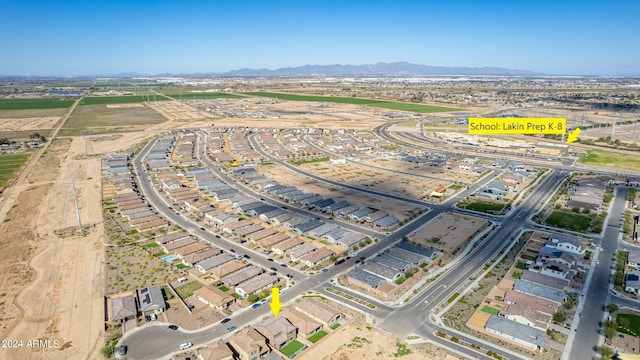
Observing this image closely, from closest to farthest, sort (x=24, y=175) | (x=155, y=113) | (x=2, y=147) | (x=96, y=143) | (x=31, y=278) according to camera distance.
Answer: (x=31, y=278) < (x=24, y=175) < (x=2, y=147) < (x=96, y=143) < (x=155, y=113)

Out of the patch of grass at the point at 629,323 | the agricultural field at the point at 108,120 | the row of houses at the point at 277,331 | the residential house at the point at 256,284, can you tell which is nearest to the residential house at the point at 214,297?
the residential house at the point at 256,284

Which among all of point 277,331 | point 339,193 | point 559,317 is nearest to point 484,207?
point 339,193

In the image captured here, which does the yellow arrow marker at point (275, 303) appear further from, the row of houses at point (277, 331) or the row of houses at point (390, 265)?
the row of houses at point (390, 265)

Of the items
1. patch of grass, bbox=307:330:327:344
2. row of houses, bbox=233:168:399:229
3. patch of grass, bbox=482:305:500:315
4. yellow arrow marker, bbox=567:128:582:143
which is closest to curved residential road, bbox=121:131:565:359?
patch of grass, bbox=482:305:500:315

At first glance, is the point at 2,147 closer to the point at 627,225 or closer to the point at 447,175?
the point at 447,175

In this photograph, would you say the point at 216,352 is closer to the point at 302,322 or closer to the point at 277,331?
the point at 277,331

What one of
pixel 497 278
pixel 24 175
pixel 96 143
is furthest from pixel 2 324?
pixel 96 143

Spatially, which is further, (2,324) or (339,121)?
(339,121)

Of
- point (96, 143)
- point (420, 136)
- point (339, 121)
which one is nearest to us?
point (96, 143)
